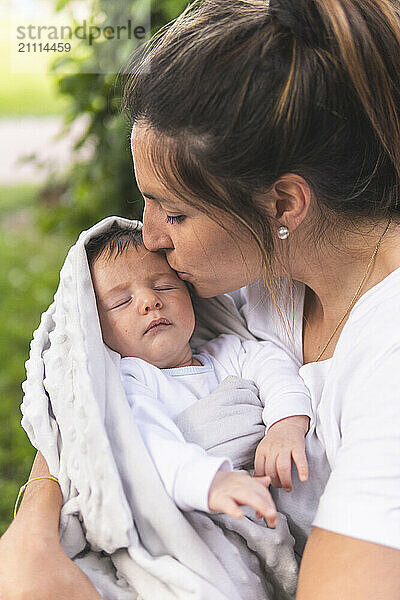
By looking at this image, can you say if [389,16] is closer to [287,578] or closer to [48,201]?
[287,578]

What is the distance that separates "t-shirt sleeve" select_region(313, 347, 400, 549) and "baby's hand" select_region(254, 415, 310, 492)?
5.0 inches

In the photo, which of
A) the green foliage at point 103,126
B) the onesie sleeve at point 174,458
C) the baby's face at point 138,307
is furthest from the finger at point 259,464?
the green foliage at point 103,126

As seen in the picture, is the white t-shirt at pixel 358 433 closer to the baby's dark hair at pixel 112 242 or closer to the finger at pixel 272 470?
the finger at pixel 272 470

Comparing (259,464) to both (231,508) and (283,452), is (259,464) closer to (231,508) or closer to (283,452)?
(283,452)

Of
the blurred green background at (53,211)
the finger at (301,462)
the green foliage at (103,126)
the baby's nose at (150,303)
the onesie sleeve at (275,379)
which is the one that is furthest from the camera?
the blurred green background at (53,211)

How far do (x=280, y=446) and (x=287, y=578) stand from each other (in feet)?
0.73

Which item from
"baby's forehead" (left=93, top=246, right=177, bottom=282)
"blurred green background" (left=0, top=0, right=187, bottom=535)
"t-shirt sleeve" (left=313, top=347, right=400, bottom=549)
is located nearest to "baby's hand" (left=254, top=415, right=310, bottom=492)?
"t-shirt sleeve" (left=313, top=347, right=400, bottom=549)

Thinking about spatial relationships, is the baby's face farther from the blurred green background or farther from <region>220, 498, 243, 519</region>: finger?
the blurred green background

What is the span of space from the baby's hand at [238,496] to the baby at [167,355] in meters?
0.15

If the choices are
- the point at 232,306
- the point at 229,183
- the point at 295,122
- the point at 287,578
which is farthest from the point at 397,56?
the point at 287,578

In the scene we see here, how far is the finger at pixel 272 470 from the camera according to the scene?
4.25 feet

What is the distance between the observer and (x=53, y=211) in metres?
3.93

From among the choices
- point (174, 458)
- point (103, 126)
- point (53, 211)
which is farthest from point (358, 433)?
point (53, 211)

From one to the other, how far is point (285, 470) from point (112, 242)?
1.93 feet
